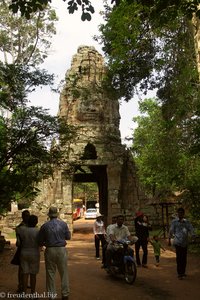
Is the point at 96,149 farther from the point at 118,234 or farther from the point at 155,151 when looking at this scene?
the point at 118,234

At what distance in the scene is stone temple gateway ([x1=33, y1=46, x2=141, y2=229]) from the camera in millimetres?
20016

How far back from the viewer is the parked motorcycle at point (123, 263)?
819 cm

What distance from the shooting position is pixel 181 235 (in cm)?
870

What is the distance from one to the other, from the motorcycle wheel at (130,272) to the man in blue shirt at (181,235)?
122 cm

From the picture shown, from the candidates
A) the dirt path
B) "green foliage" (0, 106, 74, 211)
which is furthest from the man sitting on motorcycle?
"green foliage" (0, 106, 74, 211)

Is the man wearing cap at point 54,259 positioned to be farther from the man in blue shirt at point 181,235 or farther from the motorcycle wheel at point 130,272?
the man in blue shirt at point 181,235

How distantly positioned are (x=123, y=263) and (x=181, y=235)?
1491 millimetres

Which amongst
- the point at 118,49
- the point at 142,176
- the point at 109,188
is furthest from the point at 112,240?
the point at 142,176

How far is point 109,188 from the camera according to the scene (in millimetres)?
20109

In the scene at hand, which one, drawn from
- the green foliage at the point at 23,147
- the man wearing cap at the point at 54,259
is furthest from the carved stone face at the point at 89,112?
the man wearing cap at the point at 54,259

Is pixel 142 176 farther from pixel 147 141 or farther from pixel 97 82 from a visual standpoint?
pixel 97 82

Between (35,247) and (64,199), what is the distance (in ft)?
45.4

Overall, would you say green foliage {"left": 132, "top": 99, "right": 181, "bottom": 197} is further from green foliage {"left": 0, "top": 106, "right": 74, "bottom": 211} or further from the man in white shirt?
green foliage {"left": 0, "top": 106, "right": 74, "bottom": 211}

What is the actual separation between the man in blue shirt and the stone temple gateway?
34.8 feet
